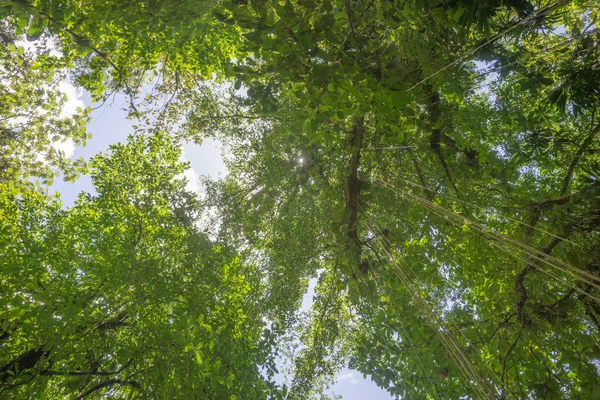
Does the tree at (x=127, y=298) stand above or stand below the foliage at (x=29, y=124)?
below

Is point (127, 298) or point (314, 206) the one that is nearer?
point (127, 298)

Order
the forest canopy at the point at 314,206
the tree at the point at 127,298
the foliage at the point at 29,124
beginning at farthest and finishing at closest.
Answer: the foliage at the point at 29,124, the tree at the point at 127,298, the forest canopy at the point at 314,206

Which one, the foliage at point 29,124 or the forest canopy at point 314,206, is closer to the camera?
the forest canopy at point 314,206

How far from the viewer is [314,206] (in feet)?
18.7

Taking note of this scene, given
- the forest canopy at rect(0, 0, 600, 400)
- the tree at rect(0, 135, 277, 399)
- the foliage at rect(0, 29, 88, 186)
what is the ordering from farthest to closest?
the foliage at rect(0, 29, 88, 186) < the tree at rect(0, 135, 277, 399) < the forest canopy at rect(0, 0, 600, 400)

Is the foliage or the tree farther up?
the foliage

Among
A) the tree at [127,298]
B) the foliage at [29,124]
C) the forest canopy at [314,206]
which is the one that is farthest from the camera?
the foliage at [29,124]

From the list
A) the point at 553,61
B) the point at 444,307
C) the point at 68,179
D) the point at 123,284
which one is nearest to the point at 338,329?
the point at 444,307

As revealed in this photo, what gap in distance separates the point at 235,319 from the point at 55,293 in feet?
6.42

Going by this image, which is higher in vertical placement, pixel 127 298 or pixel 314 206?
pixel 314 206

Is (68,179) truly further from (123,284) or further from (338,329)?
(338,329)

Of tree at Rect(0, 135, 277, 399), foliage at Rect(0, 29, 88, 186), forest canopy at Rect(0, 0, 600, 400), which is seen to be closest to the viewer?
forest canopy at Rect(0, 0, 600, 400)

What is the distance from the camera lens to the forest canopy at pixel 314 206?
225 centimetres

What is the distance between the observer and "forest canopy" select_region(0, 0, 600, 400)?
7.39 feet
